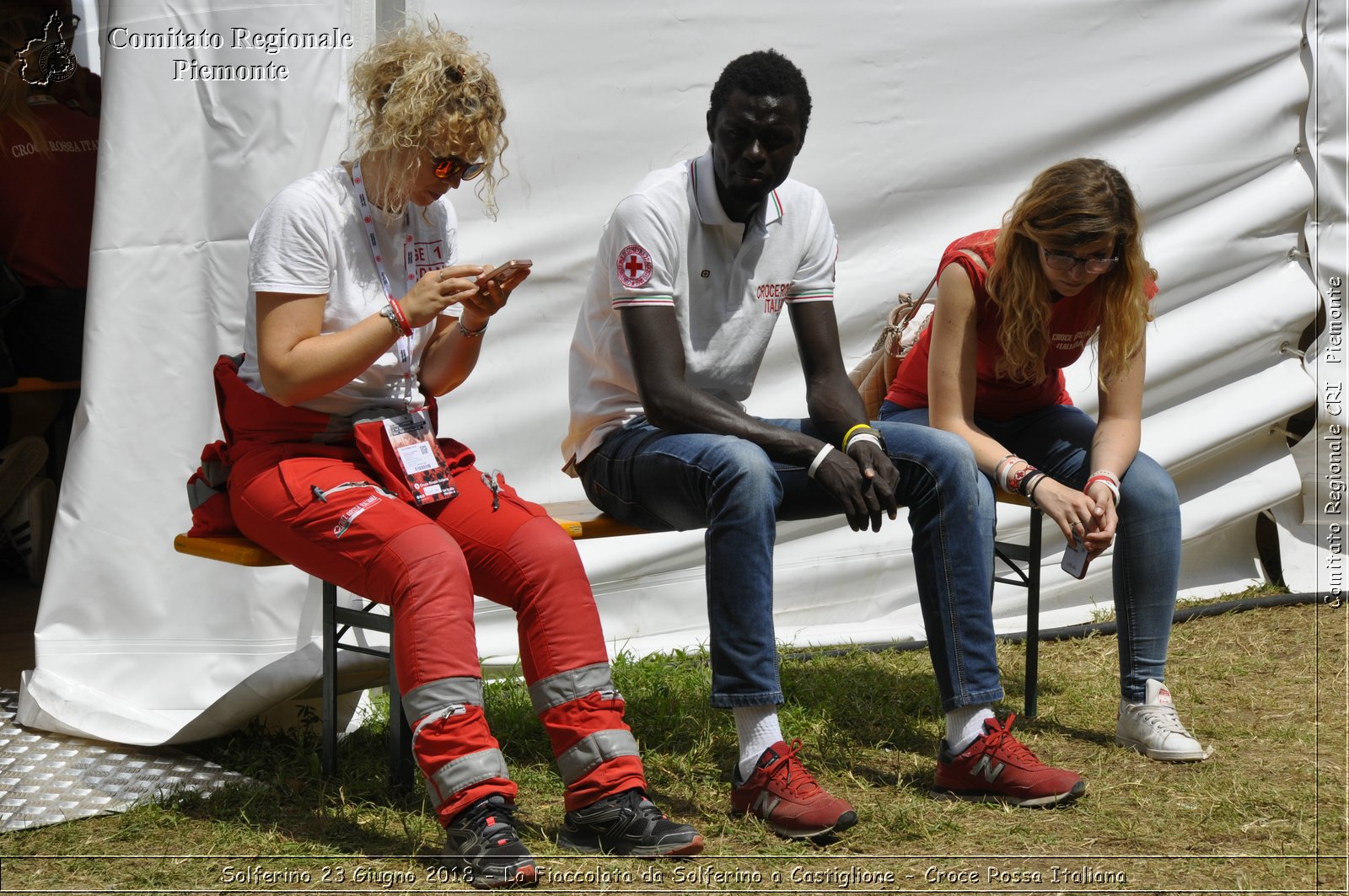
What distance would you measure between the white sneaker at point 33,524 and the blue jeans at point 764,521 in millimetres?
2476

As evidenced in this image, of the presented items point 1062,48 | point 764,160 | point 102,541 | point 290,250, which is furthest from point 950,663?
point 1062,48

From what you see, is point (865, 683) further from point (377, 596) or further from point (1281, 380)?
point (1281, 380)

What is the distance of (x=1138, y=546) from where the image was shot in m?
2.81

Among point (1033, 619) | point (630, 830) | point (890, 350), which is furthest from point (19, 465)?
point (1033, 619)

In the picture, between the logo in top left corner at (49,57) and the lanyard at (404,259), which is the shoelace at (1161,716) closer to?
the lanyard at (404,259)

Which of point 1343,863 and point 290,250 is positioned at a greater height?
point 290,250

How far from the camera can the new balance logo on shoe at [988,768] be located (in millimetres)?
2500

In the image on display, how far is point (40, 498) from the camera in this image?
4.29 metres

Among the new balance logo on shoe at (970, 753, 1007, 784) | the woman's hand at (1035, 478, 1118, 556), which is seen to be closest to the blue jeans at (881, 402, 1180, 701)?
the woman's hand at (1035, 478, 1118, 556)

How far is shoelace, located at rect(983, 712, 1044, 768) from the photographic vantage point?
251cm

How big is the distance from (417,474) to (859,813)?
104 cm

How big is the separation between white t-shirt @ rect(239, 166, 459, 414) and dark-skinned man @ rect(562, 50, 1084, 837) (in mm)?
361

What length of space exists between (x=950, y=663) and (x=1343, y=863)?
0.74 meters

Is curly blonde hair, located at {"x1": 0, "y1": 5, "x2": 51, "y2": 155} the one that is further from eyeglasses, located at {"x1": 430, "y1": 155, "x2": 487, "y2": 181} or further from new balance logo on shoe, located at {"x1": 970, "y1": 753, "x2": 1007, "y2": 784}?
new balance logo on shoe, located at {"x1": 970, "y1": 753, "x2": 1007, "y2": 784}
